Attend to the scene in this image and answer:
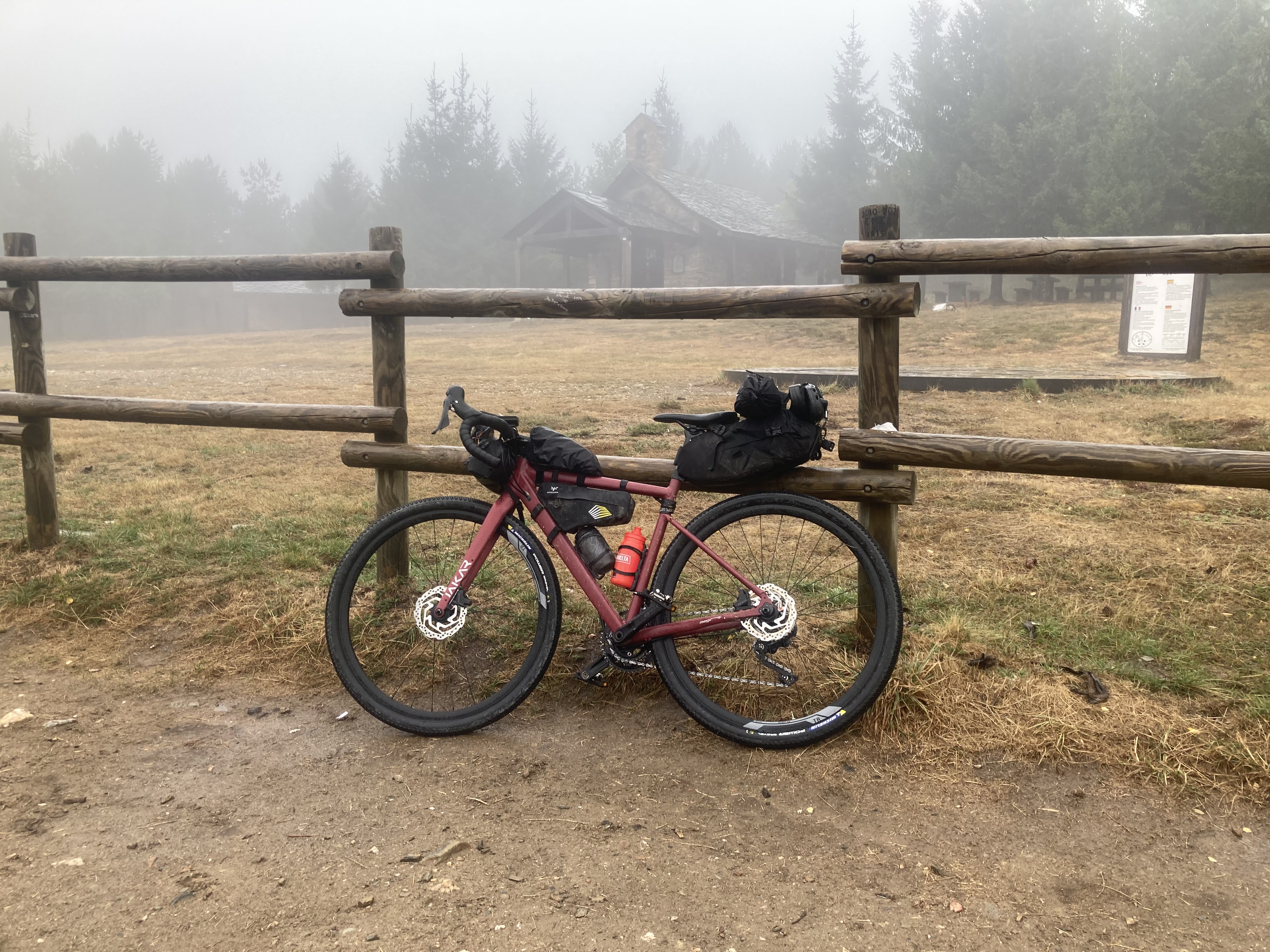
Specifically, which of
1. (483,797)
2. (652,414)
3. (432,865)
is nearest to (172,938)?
(432,865)

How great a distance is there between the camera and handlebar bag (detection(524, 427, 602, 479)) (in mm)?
3506

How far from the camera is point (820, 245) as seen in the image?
140 ft

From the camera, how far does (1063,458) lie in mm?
3467

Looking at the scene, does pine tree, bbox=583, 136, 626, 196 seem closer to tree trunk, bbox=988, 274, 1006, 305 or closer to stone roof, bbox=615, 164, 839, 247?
stone roof, bbox=615, 164, 839, 247

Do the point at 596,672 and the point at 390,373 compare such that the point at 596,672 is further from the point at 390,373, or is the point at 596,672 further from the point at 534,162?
the point at 534,162

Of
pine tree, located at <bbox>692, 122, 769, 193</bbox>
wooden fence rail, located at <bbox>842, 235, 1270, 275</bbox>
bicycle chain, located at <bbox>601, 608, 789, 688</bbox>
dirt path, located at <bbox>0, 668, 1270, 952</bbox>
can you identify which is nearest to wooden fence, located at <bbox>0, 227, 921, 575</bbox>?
wooden fence rail, located at <bbox>842, 235, 1270, 275</bbox>

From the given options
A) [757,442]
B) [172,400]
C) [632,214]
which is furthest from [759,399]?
[632,214]

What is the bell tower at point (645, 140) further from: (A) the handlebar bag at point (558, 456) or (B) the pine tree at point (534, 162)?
(A) the handlebar bag at point (558, 456)

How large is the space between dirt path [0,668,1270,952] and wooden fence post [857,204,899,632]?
0.83 metres

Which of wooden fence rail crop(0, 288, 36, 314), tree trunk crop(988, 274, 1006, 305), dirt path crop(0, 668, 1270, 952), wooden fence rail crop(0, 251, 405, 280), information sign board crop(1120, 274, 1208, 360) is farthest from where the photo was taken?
tree trunk crop(988, 274, 1006, 305)

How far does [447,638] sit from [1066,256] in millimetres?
2555

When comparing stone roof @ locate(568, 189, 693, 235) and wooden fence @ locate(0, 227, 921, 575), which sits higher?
stone roof @ locate(568, 189, 693, 235)

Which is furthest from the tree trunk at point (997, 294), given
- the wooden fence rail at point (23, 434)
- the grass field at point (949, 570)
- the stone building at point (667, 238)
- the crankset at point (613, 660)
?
the crankset at point (613, 660)

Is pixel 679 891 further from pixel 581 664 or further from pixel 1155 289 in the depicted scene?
pixel 1155 289
